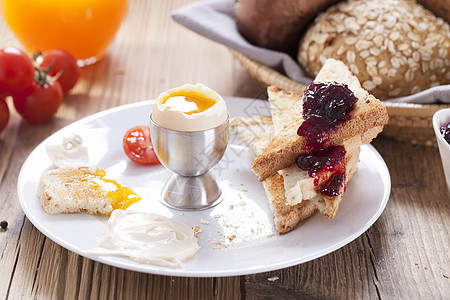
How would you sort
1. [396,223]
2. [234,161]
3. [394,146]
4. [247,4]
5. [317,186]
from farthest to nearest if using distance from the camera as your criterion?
[247,4], [394,146], [234,161], [396,223], [317,186]

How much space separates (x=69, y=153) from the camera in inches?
102

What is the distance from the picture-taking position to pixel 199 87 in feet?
7.87

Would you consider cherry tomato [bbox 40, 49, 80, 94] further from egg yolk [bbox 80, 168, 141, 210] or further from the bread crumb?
the bread crumb

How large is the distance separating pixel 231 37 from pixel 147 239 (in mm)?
1649

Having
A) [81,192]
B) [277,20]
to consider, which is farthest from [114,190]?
[277,20]

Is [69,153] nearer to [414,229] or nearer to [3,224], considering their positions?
[3,224]

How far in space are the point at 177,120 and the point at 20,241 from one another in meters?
0.85

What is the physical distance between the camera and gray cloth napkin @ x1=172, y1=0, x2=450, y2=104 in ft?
9.20

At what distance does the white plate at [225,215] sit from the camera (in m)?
1.98

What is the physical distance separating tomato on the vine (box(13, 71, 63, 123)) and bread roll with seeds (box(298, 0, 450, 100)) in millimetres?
1553

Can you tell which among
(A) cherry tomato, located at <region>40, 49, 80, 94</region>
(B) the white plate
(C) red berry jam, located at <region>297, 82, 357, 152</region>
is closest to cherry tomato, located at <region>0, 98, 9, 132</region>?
(A) cherry tomato, located at <region>40, 49, 80, 94</region>

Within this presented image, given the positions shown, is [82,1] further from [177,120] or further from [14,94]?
[177,120]

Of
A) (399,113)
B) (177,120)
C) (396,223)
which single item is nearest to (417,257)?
(396,223)

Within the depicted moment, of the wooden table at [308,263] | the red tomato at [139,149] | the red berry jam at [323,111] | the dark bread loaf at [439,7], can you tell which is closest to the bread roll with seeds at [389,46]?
the dark bread loaf at [439,7]
